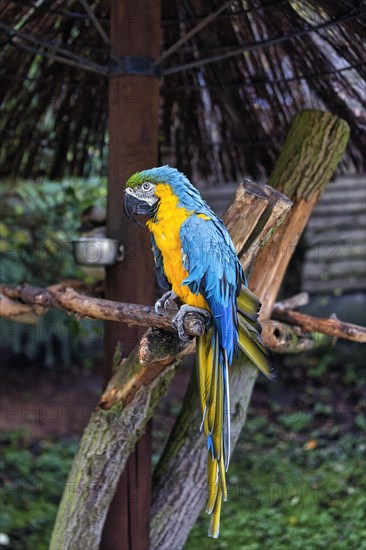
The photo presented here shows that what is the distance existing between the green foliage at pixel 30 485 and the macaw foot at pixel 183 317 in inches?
70.6

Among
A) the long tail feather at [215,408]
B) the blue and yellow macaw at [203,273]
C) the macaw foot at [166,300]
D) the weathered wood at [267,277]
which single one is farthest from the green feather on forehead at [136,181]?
the weathered wood at [267,277]

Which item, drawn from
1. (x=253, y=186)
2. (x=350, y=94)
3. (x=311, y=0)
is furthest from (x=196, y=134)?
(x=253, y=186)

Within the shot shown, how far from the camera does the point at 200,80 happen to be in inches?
115

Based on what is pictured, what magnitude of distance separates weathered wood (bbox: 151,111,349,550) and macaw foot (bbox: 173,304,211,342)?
0.61m

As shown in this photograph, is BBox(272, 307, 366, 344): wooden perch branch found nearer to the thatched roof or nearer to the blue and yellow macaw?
the blue and yellow macaw

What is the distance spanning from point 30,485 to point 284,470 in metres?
1.31

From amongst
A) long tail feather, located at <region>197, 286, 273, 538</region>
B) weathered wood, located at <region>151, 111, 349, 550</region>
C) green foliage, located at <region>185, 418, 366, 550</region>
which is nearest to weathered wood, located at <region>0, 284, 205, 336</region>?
long tail feather, located at <region>197, 286, 273, 538</region>

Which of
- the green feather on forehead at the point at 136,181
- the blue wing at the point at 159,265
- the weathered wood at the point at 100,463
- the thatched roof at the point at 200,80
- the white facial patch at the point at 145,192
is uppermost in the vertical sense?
the thatched roof at the point at 200,80

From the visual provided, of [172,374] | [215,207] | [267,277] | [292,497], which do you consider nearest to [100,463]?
[172,374]

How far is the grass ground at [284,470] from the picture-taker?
3.04 m

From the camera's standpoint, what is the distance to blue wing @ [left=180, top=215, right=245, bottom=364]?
5.19 ft

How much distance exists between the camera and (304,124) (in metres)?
2.30

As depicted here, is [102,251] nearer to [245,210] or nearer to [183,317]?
[245,210]

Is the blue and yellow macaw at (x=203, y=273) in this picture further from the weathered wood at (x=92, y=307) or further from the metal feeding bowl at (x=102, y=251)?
the metal feeding bowl at (x=102, y=251)
